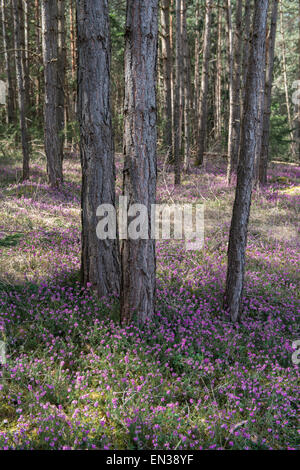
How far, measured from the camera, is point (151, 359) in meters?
4.43

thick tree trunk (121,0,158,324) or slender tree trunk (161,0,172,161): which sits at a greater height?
slender tree trunk (161,0,172,161)

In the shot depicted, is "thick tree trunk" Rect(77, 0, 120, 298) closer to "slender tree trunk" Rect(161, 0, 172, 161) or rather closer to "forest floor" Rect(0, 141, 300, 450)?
"forest floor" Rect(0, 141, 300, 450)

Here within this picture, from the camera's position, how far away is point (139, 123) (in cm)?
446

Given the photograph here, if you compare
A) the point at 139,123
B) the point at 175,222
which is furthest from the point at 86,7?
the point at 175,222

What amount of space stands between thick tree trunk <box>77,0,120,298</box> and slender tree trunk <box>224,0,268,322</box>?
1737 mm

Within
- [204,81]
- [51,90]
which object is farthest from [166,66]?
[51,90]

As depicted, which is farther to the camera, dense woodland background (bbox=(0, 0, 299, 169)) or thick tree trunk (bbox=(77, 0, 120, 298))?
dense woodland background (bbox=(0, 0, 299, 169))

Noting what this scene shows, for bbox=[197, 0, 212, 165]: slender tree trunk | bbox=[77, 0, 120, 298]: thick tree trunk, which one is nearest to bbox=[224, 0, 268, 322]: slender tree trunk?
bbox=[77, 0, 120, 298]: thick tree trunk

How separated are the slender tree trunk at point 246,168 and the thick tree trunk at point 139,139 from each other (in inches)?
52.6

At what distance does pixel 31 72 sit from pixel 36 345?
76.6 feet

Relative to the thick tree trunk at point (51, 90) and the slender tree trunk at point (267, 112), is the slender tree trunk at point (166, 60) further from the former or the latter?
the thick tree trunk at point (51, 90)

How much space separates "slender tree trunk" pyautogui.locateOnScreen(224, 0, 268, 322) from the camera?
16.1 ft

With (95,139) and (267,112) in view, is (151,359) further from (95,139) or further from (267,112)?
(267,112)

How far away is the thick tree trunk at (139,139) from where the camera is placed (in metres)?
4.33
